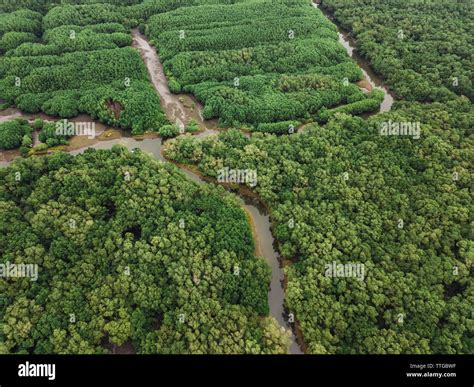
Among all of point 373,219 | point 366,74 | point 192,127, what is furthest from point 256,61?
point 373,219

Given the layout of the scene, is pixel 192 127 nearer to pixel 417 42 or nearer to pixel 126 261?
pixel 126 261

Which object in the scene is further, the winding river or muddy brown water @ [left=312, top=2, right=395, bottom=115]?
muddy brown water @ [left=312, top=2, right=395, bottom=115]

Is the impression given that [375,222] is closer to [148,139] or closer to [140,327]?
[140,327]

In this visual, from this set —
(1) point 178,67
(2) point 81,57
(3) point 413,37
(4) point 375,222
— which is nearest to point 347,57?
(3) point 413,37

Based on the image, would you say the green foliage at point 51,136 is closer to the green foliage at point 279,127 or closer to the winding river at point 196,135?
the winding river at point 196,135

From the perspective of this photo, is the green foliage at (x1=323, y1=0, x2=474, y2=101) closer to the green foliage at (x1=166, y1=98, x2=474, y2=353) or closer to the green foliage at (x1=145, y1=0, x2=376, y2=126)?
the green foliage at (x1=166, y1=98, x2=474, y2=353)

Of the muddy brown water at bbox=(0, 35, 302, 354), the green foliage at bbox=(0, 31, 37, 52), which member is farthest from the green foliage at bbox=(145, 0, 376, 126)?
the green foliage at bbox=(0, 31, 37, 52)
